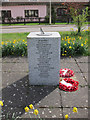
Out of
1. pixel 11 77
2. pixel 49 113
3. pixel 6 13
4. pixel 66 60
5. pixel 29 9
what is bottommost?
pixel 49 113

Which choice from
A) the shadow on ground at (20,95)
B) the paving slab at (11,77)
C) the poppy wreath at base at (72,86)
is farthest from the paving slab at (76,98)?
the paving slab at (11,77)

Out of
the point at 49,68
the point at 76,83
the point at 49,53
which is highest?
the point at 49,53

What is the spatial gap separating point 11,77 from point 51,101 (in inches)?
61.2

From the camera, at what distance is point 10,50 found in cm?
605

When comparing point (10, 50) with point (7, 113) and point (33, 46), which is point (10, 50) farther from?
point (7, 113)

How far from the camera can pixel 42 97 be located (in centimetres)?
327

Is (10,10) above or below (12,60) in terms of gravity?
above

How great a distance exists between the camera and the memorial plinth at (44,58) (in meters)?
3.42

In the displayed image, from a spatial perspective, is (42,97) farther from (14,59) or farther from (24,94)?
(14,59)

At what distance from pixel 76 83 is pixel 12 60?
266cm

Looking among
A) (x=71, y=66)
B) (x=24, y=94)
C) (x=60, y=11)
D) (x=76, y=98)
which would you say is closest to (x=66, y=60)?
(x=71, y=66)

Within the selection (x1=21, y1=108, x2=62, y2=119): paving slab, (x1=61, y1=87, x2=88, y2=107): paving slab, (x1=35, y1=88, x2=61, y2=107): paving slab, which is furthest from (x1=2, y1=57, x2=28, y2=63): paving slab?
(x1=21, y1=108, x2=62, y2=119): paving slab

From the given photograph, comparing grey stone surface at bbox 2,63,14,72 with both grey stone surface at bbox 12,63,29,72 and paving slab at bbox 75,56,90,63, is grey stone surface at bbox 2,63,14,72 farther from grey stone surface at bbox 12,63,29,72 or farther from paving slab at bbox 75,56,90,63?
paving slab at bbox 75,56,90,63

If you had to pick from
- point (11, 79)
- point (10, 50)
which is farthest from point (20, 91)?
point (10, 50)
